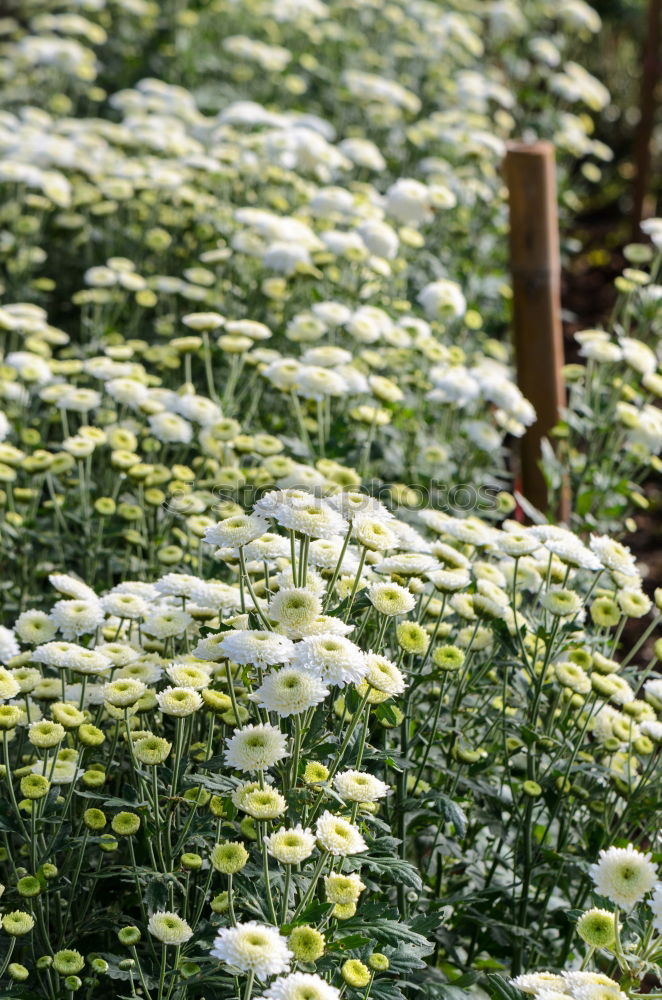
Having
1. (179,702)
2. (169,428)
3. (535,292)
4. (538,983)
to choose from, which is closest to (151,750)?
(179,702)

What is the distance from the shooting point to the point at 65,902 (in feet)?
7.33

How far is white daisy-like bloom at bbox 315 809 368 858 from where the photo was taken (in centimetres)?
180

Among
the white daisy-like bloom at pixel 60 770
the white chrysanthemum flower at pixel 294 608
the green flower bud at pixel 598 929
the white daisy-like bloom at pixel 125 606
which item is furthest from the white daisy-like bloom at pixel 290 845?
the white daisy-like bloom at pixel 125 606

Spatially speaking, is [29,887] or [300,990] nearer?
[300,990]

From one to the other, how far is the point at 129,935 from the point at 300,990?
49 centimetres

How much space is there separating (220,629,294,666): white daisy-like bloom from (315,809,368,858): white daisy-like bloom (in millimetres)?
261

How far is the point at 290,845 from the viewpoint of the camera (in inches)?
70.0

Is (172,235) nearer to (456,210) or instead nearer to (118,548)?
(456,210)

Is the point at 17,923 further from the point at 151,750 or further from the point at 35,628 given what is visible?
the point at 35,628

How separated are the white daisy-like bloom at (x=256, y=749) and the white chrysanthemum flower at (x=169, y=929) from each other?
0.87 ft

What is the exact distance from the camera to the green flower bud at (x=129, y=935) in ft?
6.42

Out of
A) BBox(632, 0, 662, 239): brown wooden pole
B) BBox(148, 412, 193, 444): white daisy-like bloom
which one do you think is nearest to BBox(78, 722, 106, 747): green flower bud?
BBox(148, 412, 193, 444): white daisy-like bloom

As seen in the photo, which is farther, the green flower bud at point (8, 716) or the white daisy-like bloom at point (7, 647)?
the white daisy-like bloom at point (7, 647)

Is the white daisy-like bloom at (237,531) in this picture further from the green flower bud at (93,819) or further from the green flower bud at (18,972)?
the green flower bud at (18,972)
